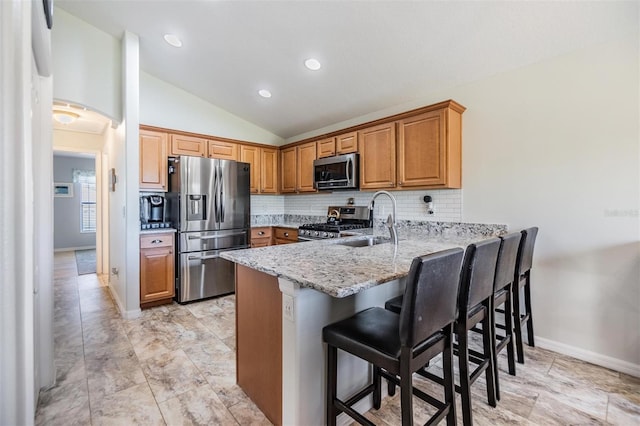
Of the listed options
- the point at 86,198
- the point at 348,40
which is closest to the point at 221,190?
the point at 348,40

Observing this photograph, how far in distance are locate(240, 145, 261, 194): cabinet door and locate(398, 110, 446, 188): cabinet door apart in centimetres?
246

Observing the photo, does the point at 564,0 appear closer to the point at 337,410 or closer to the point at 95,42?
the point at 337,410

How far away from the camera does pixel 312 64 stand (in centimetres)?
321

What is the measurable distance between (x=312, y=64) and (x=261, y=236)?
2.65 meters

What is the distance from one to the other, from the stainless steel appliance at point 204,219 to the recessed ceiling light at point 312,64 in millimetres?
1652

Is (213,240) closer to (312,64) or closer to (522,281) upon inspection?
(312,64)

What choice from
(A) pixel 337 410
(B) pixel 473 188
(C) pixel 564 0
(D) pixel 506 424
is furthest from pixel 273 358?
(C) pixel 564 0

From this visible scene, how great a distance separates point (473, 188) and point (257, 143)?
11.0ft

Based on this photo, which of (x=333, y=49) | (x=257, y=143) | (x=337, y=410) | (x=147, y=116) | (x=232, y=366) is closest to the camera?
(x=337, y=410)

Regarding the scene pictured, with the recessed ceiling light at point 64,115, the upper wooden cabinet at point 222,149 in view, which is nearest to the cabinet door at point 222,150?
the upper wooden cabinet at point 222,149

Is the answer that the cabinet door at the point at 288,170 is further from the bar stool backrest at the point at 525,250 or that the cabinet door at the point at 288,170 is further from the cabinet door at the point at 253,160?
the bar stool backrest at the point at 525,250

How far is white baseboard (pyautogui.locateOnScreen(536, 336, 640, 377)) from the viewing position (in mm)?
2242

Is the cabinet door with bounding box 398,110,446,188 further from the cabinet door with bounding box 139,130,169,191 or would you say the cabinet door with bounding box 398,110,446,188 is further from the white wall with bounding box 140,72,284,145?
the cabinet door with bounding box 139,130,169,191

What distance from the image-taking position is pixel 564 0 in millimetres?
2043
